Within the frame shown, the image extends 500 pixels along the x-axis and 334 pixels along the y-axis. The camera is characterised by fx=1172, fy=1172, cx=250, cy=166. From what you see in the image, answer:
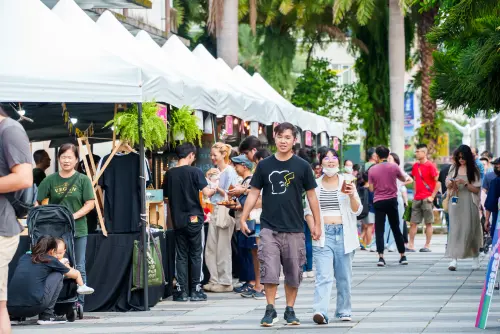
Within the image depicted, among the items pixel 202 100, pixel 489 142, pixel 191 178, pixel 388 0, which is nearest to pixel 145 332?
pixel 191 178

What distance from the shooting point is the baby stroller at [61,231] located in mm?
12016

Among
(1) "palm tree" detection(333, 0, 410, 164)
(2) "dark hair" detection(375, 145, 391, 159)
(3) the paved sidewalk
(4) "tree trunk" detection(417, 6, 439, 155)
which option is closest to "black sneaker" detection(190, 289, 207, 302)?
(3) the paved sidewalk

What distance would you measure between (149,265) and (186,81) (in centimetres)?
304

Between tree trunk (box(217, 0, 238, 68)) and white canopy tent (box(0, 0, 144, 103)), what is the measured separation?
14.2m

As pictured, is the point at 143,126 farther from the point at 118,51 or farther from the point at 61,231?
the point at 118,51

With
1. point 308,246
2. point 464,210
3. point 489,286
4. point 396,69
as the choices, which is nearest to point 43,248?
point 489,286

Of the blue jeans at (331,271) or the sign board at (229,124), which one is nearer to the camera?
the blue jeans at (331,271)

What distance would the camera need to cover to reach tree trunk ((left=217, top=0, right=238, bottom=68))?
2708 cm

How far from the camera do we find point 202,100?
1552 cm

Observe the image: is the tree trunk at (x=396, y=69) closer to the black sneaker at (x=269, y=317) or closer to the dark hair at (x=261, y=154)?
the dark hair at (x=261, y=154)

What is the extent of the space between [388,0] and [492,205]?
20409mm

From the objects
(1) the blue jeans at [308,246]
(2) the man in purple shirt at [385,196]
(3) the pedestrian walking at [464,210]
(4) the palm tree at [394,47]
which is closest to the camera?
(1) the blue jeans at [308,246]

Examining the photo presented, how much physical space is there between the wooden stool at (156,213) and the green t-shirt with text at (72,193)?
1.34 m

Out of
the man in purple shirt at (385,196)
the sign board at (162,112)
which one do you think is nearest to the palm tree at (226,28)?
the man in purple shirt at (385,196)
